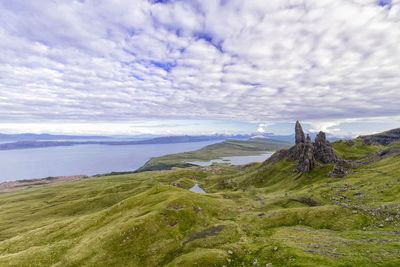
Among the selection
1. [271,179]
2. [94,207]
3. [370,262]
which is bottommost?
[94,207]

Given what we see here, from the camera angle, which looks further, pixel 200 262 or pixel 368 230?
pixel 368 230

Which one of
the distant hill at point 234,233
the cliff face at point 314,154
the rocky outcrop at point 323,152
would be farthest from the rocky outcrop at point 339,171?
the distant hill at point 234,233

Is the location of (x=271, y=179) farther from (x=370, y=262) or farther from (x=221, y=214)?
(x=370, y=262)

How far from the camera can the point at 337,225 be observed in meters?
52.8

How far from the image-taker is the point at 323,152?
442ft

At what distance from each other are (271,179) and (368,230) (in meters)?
98.9

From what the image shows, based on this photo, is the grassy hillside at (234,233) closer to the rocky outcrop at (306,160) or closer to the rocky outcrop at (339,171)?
the rocky outcrop at (339,171)

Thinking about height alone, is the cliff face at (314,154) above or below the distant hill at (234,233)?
above

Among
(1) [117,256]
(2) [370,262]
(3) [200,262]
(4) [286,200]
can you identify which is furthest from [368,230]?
(1) [117,256]

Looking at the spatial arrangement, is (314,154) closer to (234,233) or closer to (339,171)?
(339,171)

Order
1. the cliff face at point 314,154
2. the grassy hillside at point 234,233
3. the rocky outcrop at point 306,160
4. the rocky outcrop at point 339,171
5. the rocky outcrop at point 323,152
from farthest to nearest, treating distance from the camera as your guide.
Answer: the rocky outcrop at point 323,152
the cliff face at point 314,154
the rocky outcrop at point 306,160
the rocky outcrop at point 339,171
the grassy hillside at point 234,233

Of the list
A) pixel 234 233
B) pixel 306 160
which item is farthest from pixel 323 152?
pixel 234 233

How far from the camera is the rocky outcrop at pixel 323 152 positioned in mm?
129875

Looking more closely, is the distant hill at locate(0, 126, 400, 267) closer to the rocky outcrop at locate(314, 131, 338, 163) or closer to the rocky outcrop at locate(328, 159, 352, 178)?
the rocky outcrop at locate(328, 159, 352, 178)
